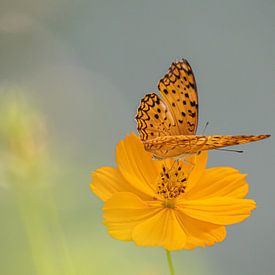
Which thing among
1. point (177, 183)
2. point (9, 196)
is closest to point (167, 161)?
point (177, 183)

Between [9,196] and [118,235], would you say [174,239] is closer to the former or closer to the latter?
[118,235]

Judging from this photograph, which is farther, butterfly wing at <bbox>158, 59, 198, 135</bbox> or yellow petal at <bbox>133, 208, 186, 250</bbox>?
butterfly wing at <bbox>158, 59, 198, 135</bbox>

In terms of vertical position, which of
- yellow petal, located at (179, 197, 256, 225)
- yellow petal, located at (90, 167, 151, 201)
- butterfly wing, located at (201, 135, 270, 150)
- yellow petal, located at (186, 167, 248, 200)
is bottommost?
yellow petal, located at (179, 197, 256, 225)

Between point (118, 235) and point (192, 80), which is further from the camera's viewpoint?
point (192, 80)

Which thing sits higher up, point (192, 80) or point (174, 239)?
point (192, 80)

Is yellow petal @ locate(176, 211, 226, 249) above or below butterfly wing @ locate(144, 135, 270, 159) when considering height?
below
